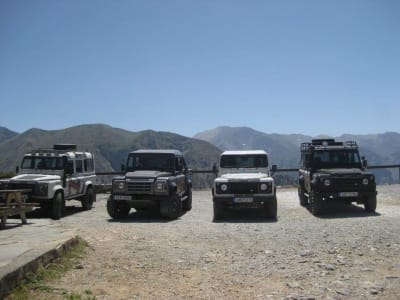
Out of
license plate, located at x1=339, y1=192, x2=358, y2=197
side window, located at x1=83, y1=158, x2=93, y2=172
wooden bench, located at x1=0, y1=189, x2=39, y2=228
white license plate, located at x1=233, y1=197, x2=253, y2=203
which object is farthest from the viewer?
side window, located at x1=83, y1=158, x2=93, y2=172

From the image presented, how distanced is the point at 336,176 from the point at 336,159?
1605mm

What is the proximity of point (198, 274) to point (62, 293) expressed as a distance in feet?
6.86

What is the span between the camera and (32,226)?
1153cm

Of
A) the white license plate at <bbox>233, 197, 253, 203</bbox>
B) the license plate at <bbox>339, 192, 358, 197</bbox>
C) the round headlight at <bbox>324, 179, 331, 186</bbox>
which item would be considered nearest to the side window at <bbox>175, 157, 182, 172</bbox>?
the white license plate at <bbox>233, 197, 253, 203</bbox>

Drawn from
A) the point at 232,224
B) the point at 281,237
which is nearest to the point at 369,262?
the point at 281,237

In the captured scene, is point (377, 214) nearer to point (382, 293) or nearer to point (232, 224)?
point (232, 224)

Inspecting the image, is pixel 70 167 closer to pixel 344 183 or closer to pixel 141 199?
pixel 141 199

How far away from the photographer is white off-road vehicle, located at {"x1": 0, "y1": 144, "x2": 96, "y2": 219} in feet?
48.7

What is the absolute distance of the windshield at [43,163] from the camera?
1640 centimetres

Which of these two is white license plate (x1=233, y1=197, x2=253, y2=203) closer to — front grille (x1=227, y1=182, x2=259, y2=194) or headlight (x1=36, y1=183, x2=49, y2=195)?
front grille (x1=227, y1=182, x2=259, y2=194)

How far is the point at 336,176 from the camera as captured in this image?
48.7 ft

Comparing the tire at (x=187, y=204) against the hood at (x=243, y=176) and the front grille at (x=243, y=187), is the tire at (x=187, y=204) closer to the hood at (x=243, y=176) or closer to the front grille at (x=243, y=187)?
the hood at (x=243, y=176)

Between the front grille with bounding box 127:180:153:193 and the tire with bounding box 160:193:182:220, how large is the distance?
0.64 metres

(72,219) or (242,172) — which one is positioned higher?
(242,172)
